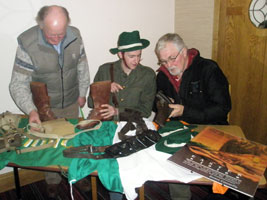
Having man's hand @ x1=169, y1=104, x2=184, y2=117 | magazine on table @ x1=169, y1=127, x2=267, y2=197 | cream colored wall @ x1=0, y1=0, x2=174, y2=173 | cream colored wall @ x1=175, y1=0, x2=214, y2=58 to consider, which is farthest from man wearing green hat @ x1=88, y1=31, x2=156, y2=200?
cream colored wall @ x1=175, y1=0, x2=214, y2=58

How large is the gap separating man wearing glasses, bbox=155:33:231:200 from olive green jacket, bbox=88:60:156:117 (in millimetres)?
210

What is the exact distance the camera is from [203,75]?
6.81 feet

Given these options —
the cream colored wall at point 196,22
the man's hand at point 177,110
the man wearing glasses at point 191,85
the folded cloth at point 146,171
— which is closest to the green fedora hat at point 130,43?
the man wearing glasses at point 191,85

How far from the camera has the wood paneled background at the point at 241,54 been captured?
8.64 ft

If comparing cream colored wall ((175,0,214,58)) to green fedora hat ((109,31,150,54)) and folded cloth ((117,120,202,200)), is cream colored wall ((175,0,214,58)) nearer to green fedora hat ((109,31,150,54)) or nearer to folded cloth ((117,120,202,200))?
→ green fedora hat ((109,31,150,54))

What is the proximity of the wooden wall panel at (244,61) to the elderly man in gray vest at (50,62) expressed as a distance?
1695mm

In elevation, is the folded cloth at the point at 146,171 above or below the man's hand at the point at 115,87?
below

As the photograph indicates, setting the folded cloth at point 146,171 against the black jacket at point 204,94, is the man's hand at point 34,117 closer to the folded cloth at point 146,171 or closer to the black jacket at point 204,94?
the folded cloth at point 146,171

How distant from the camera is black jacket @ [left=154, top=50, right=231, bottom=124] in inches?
78.1

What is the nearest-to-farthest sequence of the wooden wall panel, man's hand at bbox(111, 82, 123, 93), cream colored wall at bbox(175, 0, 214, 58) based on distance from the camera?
man's hand at bbox(111, 82, 123, 93)
the wooden wall panel
cream colored wall at bbox(175, 0, 214, 58)

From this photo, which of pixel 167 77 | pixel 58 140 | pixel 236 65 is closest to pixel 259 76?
pixel 236 65

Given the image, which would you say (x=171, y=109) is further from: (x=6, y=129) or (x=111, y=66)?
(x=6, y=129)

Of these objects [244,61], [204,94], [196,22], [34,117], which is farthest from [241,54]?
[34,117]

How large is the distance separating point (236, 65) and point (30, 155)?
2.46 m
